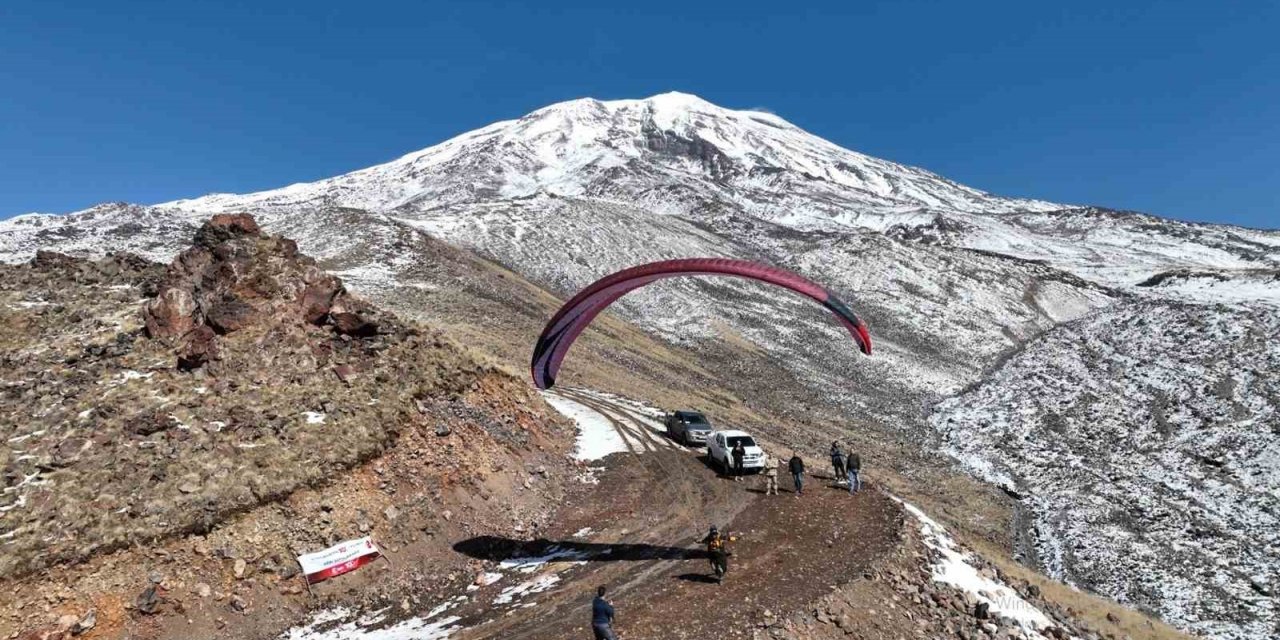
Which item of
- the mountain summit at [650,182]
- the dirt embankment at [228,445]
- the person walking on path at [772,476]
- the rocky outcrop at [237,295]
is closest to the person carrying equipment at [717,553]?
the dirt embankment at [228,445]

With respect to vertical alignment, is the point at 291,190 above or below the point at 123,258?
above

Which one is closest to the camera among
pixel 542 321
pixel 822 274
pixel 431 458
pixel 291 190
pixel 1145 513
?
pixel 431 458

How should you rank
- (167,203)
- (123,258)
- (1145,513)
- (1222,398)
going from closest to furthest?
(123,258) < (1145,513) < (1222,398) < (167,203)

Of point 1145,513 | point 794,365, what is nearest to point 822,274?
point 794,365

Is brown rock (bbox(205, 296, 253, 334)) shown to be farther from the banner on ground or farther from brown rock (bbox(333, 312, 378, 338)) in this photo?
the banner on ground

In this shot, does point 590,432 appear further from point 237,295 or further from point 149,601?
point 149,601

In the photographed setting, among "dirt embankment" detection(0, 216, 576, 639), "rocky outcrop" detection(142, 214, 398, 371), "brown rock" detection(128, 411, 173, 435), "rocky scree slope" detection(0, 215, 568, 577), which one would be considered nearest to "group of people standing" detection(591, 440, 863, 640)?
"dirt embankment" detection(0, 216, 576, 639)

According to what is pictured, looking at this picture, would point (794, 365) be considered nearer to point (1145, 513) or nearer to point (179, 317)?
point (1145, 513)
